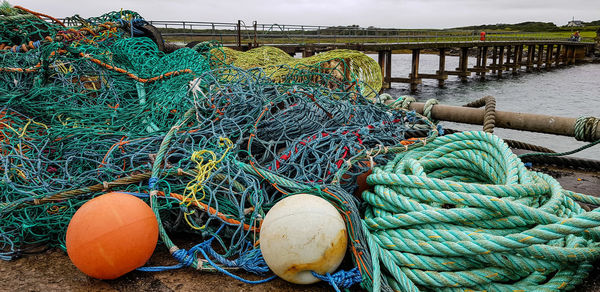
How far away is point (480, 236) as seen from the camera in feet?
6.13

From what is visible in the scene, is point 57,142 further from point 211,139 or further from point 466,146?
point 466,146

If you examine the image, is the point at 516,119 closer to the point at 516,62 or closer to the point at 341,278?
the point at 341,278

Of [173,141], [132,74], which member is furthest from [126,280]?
[132,74]

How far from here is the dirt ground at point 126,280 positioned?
204cm

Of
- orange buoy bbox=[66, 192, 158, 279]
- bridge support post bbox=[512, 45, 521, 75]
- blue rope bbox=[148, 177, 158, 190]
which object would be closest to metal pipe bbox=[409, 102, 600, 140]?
blue rope bbox=[148, 177, 158, 190]

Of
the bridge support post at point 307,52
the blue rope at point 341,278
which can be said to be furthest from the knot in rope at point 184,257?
the bridge support post at point 307,52

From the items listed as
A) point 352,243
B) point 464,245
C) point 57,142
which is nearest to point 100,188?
point 57,142

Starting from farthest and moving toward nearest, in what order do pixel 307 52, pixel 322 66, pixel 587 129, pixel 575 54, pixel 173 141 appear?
pixel 575 54, pixel 307 52, pixel 322 66, pixel 587 129, pixel 173 141

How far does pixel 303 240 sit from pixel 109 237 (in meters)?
0.93

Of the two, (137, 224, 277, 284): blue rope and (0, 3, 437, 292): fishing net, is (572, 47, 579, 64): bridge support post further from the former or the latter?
(137, 224, 277, 284): blue rope

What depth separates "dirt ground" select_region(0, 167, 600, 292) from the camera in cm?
204

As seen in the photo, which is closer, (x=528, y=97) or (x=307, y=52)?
(x=307, y=52)

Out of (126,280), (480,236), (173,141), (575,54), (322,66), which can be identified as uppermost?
(322,66)

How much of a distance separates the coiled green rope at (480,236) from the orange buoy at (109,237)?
114 cm
